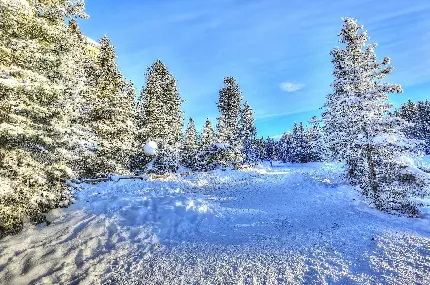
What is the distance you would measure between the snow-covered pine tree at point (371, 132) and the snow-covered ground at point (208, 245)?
1463 mm

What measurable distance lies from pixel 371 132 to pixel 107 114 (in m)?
18.6

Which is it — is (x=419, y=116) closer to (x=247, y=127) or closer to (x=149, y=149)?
(x=247, y=127)

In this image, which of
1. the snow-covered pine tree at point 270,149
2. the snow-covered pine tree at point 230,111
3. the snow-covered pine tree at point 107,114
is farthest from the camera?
the snow-covered pine tree at point 270,149

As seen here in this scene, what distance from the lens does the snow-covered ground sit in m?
6.75

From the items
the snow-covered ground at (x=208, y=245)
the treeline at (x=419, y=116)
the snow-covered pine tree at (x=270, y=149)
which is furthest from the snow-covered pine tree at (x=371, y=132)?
the snow-covered pine tree at (x=270, y=149)

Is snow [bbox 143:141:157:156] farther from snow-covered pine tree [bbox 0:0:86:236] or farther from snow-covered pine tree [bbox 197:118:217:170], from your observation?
snow-covered pine tree [bbox 0:0:86:236]

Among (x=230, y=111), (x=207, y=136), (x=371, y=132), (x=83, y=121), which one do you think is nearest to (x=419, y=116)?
(x=230, y=111)

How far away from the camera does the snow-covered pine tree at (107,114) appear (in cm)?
1989

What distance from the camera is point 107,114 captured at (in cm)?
2216

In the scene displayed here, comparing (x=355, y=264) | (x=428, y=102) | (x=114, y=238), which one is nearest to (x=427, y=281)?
(x=355, y=264)

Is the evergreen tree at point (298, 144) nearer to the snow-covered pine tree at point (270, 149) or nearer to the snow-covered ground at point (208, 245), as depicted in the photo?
the snow-covered pine tree at point (270, 149)

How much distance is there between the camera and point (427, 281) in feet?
20.0

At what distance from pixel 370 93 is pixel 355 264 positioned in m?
11.9

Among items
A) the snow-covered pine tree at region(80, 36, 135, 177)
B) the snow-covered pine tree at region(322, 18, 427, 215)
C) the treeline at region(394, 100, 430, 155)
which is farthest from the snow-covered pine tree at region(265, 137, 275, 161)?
the snow-covered pine tree at region(322, 18, 427, 215)
